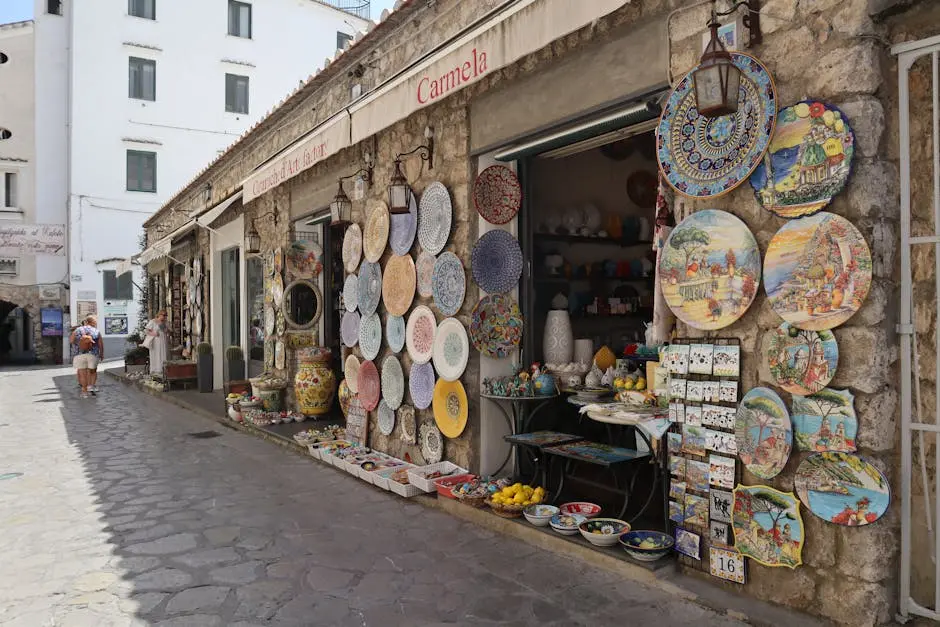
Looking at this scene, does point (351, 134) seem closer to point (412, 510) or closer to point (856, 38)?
point (412, 510)

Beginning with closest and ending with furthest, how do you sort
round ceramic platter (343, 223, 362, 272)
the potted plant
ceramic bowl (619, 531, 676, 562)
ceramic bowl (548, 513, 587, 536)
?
1. ceramic bowl (619, 531, 676, 562)
2. ceramic bowl (548, 513, 587, 536)
3. round ceramic platter (343, 223, 362, 272)
4. the potted plant

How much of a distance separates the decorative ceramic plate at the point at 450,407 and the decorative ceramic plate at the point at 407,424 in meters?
0.39

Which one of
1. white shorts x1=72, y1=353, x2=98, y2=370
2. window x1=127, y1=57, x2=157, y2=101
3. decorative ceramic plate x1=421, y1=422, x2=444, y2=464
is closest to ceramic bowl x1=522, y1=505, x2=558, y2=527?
decorative ceramic plate x1=421, y1=422, x2=444, y2=464

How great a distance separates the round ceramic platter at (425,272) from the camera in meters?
5.42

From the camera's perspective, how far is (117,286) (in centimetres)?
2206

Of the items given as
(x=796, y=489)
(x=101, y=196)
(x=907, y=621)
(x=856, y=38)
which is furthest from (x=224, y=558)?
(x=101, y=196)

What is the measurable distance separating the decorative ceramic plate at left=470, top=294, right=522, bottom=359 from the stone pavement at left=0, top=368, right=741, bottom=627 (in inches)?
48.9

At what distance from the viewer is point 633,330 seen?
612 cm

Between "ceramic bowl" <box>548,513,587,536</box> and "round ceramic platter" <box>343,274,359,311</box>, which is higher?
"round ceramic platter" <box>343,274,359,311</box>

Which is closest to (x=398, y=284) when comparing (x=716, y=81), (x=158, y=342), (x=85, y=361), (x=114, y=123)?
(x=716, y=81)

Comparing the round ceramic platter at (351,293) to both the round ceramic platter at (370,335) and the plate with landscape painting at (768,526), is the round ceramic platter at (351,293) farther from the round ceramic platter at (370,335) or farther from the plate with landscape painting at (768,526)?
the plate with landscape painting at (768,526)

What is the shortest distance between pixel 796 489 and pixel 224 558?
313 centimetres

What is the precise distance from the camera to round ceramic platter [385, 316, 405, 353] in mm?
5828

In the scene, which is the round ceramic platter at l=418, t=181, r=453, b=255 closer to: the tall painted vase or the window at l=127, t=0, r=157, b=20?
the tall painted vase
